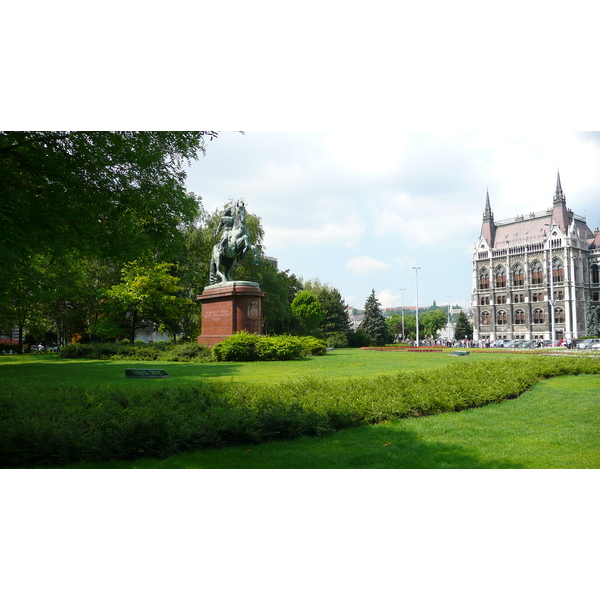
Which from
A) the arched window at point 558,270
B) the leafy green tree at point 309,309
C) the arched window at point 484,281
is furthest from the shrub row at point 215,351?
the leafy green tree at point 309,309

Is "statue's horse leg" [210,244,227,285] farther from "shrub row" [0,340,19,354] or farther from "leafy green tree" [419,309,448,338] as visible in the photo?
"leafy green tree" [419,309,448,338]

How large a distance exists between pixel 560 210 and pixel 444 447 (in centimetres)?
567

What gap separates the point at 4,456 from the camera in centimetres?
481

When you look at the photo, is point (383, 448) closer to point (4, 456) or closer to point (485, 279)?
point (4, 456)

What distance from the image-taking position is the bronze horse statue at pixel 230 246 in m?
16.0

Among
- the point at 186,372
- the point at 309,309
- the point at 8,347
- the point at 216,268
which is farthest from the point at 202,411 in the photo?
the point at 309,309

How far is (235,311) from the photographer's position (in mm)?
14844

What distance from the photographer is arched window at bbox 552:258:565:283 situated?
38.6 feet

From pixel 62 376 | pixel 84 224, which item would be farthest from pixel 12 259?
pixel 62 376

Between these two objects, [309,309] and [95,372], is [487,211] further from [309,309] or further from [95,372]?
[309,309]

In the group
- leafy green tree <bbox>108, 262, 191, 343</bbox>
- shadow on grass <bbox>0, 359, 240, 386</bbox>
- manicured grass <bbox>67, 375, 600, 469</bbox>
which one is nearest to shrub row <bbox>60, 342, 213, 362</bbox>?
shadow on grass <bbox>0, 359, 240, 386</bbox>

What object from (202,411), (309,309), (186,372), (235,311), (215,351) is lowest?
(202,411)

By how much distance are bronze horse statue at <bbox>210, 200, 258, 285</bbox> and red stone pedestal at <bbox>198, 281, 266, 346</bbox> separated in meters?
1.04

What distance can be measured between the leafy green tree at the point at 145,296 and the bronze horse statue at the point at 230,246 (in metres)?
2.94
